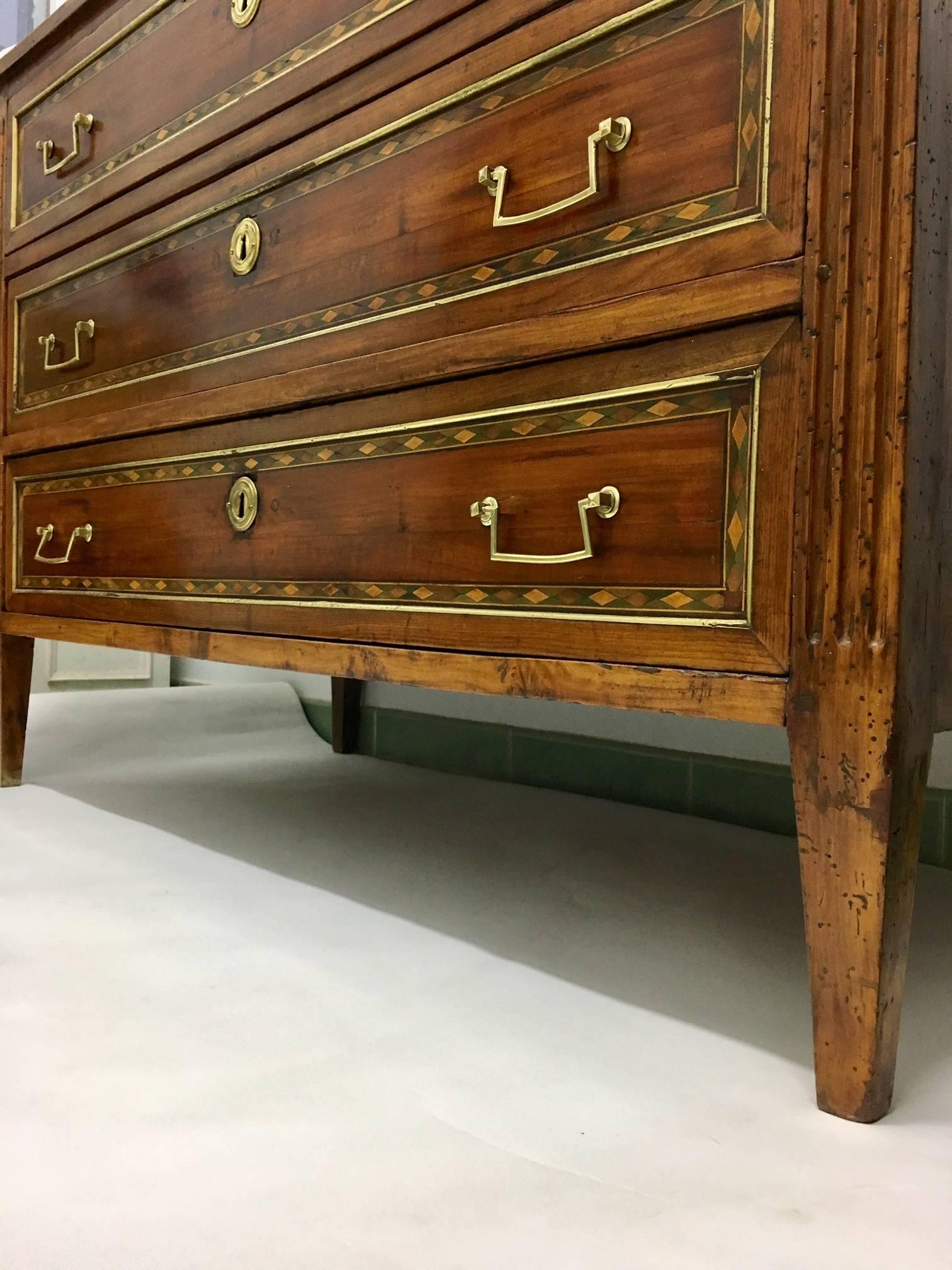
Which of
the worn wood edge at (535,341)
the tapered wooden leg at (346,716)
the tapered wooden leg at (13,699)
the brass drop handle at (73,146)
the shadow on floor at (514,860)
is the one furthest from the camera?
the tapered wooden leg at (346,716)

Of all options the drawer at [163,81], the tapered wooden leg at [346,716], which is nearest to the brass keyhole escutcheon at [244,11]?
the drawer at [163,81]

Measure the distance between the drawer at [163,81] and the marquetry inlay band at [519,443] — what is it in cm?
31

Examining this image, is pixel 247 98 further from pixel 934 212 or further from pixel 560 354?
pixel 934 212

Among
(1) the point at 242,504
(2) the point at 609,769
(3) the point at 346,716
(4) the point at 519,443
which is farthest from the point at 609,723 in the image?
(4) the point at 519,443

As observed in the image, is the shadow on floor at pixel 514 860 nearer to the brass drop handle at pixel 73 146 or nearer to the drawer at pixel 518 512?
the drawer at pixel 518 512

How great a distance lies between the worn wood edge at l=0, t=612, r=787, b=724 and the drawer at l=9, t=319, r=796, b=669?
13 millimetres

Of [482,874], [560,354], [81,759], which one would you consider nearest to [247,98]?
[560,354]

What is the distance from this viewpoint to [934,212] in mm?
547

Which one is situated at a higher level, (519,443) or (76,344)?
(76,344)

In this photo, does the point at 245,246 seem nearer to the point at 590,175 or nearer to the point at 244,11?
the point at 244,11

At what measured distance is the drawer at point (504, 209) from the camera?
594 mm

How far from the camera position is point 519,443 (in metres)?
0.71

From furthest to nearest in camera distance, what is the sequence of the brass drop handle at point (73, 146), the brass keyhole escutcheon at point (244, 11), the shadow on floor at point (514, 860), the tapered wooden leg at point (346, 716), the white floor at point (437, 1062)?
1. the tapered wooden leg at point (346, 716)
2. the brass drop handle at point (73, 146)
3. the brass keyhole escutcheon at point (244, 11)
4. the shadow on floor at point (514, 860)
5. the white floor at point (437, 1062)

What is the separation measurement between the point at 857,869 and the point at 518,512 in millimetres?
323
